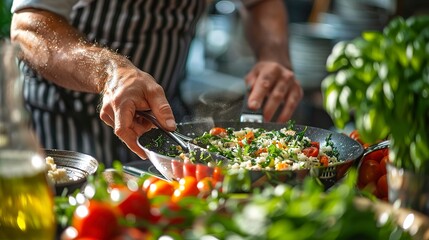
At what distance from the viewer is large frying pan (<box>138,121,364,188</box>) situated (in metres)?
1.72

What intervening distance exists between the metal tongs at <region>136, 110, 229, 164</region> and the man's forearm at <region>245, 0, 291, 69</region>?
3.96 feet

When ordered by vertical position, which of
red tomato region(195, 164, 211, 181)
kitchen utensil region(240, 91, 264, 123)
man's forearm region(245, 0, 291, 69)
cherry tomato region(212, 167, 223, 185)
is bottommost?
kitchen utensil region(240, 91, 264, 123)

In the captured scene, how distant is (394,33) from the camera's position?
144 centimetres

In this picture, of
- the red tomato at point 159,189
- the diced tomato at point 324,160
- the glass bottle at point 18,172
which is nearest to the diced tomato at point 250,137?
the diced tomato at point 324,160

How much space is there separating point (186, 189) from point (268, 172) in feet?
0.69

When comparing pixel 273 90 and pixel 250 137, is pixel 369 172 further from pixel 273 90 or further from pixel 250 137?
pixel 273 90

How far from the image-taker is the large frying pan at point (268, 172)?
1.72 meters

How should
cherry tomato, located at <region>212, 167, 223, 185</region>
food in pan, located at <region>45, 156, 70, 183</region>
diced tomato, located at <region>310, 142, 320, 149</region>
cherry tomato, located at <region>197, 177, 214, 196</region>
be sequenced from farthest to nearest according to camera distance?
diced tomato, located at <region>310, 142, 320, 149</region> → food in pan, located at <region>45, 156, 70, 183</region> → cherry tomato, located at <region>212, 167, 223, 185</region> → cherry tomato, located at <region>197, 177, 214, 196</region>

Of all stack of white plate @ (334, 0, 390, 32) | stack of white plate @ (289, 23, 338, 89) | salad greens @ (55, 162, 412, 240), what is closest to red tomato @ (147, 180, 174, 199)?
salad greens @ (55, 162, 412, 240)

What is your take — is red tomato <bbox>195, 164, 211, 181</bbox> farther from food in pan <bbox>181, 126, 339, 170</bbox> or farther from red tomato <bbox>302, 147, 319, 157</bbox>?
red tomato <bbox>302, 147, 319, 157</bbox>

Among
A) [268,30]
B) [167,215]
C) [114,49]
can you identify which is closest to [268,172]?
[167,215]

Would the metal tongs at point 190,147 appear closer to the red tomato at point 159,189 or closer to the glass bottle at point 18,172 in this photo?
the red tomato at point 159,189

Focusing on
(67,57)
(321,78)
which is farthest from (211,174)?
(321,78)

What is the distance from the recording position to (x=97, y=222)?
1.22m
